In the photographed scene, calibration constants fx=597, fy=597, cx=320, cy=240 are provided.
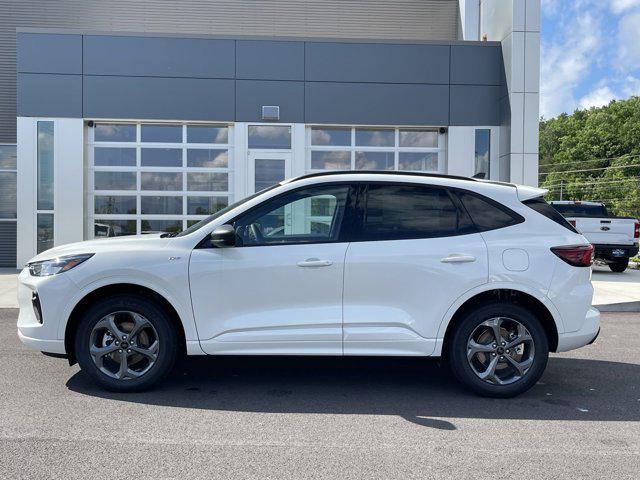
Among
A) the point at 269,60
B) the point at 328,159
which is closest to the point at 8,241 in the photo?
the point at 269,60

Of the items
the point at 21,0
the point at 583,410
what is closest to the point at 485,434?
the point at 583,410

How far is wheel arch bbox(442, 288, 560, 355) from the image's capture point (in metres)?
4.80

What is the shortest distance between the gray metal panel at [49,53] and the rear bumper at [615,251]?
13546 millimetres

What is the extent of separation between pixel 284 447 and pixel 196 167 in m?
11.3

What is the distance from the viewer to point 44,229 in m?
14.1

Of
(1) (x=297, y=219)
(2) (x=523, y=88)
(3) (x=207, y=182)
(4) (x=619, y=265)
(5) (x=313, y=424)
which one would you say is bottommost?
(5) (x=313, y=424)

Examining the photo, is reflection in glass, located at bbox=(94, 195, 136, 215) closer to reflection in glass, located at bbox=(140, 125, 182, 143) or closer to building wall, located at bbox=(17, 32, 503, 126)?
reflection in glass, located at bbox=(140, 125, 182, 143)

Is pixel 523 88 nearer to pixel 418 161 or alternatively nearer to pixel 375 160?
pixel 418 161

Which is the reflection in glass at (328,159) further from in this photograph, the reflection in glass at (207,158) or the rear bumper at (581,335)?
the rear bumper at (581,335)

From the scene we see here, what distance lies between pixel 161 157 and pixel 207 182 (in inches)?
49.2

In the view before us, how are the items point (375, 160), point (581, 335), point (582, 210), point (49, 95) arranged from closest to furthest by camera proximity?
1. point (581, 335)
2. point (49, 95)
3. point (375, 160)
4. point (582, 210)

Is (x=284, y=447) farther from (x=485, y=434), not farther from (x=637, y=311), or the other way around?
(x=637, y=311)

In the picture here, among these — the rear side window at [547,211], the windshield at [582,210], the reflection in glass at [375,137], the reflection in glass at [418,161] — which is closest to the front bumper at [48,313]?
the rear side window at [547,211]

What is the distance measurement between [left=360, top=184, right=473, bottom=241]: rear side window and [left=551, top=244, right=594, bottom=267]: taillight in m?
0.72
